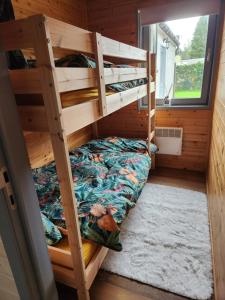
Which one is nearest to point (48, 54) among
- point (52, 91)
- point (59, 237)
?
point (52, 91)

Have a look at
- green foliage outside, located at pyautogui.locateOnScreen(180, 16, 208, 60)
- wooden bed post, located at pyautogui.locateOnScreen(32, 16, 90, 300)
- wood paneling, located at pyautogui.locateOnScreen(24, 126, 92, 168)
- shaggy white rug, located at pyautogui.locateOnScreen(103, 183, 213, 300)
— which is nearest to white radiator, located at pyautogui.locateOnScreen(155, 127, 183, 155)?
shaggy white rug, located at pyautogui.locateOnScreen(103, 183, 213, 300)

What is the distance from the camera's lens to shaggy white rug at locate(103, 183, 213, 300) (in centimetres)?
141

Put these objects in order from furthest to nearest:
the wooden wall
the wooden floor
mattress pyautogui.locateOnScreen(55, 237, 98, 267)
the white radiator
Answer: the white radiator → the wooden floor → mattress pyautogui.locateOnScreen(55, 237, 98, 267) → the wooden wall

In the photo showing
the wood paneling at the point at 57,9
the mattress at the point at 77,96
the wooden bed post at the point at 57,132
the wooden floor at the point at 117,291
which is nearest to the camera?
the wooden bed post at the point at 57,132

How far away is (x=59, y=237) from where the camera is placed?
1.24 metres

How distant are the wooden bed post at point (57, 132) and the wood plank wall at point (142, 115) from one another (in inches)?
86.0

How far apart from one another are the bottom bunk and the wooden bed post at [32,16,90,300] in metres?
0.08

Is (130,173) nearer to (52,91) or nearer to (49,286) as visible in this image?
(49,286)

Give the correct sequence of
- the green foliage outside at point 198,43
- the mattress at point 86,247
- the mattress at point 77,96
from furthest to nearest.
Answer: the green foliage outside at point 198,43, the mattress at point 86,247, the mattress at point 77,96

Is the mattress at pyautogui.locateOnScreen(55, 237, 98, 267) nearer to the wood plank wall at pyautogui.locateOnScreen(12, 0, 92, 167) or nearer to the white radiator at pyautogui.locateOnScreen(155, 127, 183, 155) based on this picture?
the wood plank wall at pyautogui.locateOnScreen(12, 0, 92, 167)

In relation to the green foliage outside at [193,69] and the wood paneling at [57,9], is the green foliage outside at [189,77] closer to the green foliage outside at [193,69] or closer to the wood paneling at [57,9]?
the green foliage outside at [193,69]

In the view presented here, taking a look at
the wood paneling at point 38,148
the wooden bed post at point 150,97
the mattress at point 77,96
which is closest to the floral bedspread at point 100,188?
the wood paneling at point 38,148

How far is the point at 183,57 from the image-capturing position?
2.65 meters

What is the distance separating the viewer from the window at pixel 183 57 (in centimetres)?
Result: 246
